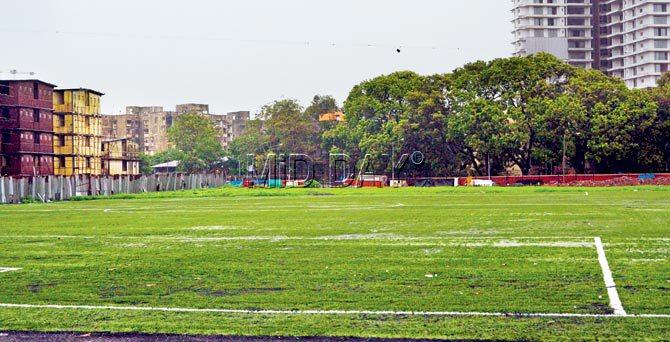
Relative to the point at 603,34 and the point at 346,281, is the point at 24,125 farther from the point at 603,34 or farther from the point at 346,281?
the point at 603,34

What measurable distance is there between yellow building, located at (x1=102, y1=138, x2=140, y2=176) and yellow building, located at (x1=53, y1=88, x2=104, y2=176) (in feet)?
31.6

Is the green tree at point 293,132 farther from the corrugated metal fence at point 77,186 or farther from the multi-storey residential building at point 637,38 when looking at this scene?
the multi-storey residential building at point 637,38

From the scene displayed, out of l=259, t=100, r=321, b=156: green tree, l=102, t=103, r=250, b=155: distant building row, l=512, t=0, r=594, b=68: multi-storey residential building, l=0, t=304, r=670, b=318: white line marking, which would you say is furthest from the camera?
l=102, t=103, r=250, b=155: distant building row

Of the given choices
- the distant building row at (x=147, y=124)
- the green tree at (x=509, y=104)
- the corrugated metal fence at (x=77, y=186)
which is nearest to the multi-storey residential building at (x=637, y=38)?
the green tree at (x=509, y=104)

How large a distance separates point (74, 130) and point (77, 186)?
30.5 metres

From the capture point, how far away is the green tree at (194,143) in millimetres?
122875

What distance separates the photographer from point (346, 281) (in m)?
11.4

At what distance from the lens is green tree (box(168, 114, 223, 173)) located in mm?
122875

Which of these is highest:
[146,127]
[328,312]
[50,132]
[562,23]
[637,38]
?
[562,23]

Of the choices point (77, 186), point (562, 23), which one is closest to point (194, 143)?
point (562, 23)

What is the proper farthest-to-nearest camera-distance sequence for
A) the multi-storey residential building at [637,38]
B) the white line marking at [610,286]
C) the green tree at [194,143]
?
the multi-storey residential building at [637,38] < the green tree at [194,143] < the white line marking at [610,286]

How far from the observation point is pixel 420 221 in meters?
23.9

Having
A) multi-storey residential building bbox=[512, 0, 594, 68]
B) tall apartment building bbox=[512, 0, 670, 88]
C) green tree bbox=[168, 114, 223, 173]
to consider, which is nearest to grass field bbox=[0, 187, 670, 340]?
green tree bbox=[168, 114, 223, 173]

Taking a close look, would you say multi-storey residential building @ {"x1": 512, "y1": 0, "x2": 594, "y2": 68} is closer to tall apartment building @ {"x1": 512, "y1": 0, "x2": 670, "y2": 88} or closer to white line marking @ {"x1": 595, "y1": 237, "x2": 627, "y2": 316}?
tall apartment building @ {"x1": 512, "y1": 0, "x2": 670, "y2": 88}
